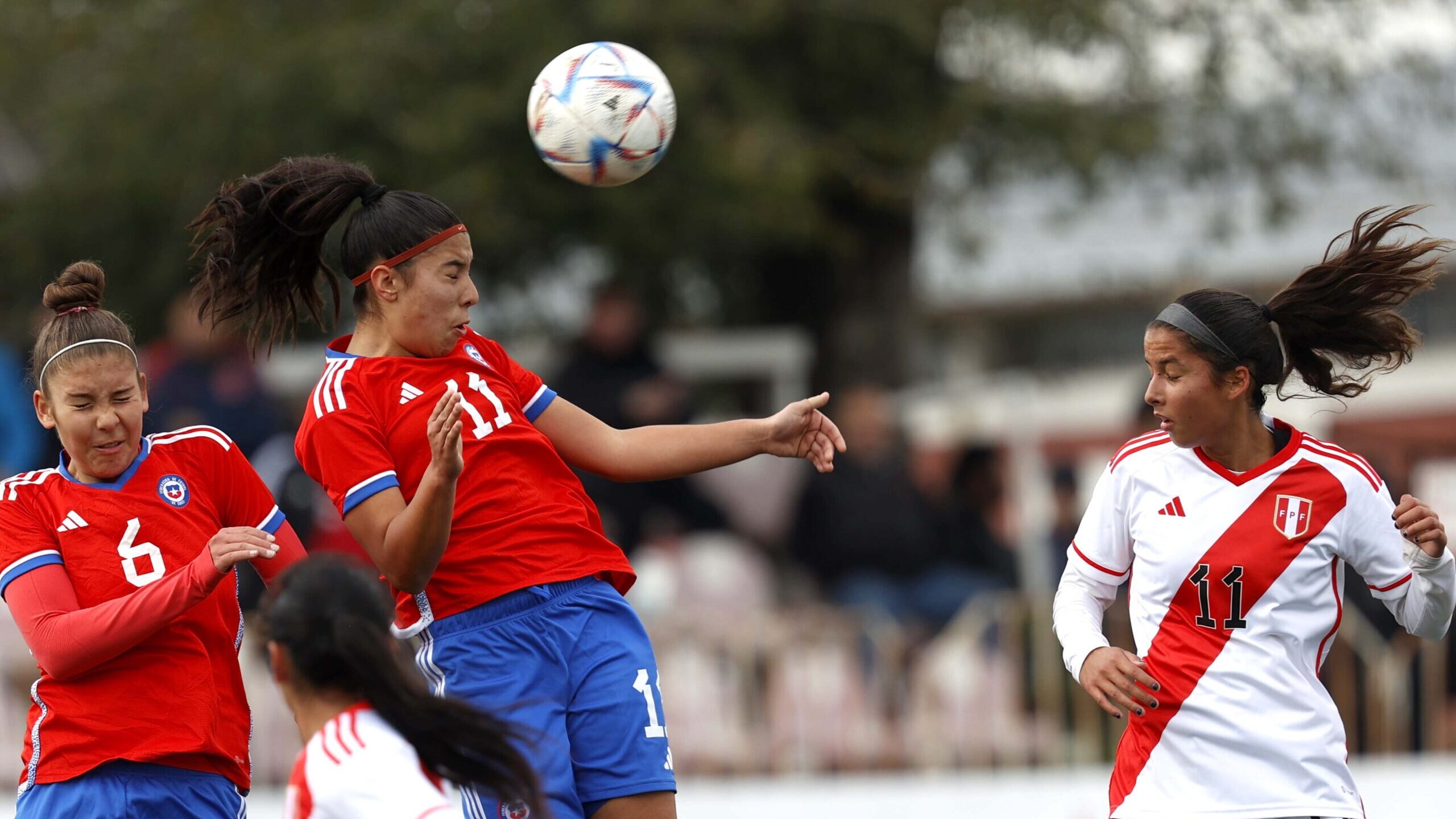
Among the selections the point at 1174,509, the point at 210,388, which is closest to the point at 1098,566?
the point at 1174,509

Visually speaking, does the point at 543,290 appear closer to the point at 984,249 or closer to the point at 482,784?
the point at 984,249

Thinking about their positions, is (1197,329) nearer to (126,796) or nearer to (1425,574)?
(1425,574)

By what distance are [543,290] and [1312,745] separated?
7.94 metres

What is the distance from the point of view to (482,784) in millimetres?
3211

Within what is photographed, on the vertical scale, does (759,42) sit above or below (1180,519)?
above

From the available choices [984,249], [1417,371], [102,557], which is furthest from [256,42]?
[1417,371]

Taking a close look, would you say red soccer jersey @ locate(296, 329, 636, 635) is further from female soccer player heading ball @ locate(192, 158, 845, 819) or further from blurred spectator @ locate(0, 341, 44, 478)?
blurred spectator @ locate(0, 341, 44, 478)

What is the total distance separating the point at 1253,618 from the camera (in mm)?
3982

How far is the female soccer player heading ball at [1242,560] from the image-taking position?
393cm

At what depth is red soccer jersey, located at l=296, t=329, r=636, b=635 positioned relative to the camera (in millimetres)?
3887

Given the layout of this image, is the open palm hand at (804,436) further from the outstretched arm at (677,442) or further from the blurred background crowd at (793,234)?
the blurred background crowd at (793,234)

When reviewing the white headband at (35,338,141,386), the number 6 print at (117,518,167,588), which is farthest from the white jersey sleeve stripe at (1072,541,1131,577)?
the white headband at (35,338,141,386)

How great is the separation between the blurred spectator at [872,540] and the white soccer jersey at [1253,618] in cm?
439

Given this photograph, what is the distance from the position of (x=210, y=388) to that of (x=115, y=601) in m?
4.77
